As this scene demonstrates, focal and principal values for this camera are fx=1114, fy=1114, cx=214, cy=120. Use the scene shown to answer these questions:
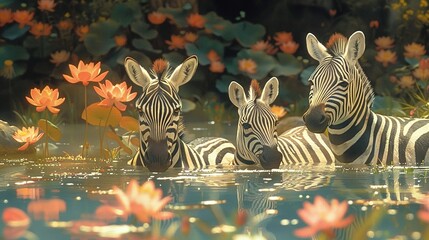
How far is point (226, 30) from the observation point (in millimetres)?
→ 15828

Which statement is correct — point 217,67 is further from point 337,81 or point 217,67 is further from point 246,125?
point 246,125

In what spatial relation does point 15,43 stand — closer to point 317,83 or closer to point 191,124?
point 191,124

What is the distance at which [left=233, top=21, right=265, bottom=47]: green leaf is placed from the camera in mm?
15672

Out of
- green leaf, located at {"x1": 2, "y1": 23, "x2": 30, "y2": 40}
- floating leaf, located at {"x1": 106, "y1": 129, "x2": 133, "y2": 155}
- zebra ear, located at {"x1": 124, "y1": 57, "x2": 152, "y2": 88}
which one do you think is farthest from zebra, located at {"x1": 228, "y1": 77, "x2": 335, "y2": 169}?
green leaf, located at {"x1": 2, "y1": 23, "x2": 30, "y2": 40}

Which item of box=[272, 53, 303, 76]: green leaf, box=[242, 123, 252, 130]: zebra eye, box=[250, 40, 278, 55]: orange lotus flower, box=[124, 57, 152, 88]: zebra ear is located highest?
box=[250, 40, 278, 55]: orange lotus flower

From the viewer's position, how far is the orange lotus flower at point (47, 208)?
6.45 meters

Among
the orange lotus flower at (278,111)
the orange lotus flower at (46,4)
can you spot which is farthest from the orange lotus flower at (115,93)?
the orange lotus flower at (46,4)

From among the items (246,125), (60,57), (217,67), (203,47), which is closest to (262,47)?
(217,67)

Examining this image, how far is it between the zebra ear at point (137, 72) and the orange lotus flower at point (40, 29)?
21.1 ft

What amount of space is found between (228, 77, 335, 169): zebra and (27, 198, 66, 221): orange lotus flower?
2.24 m

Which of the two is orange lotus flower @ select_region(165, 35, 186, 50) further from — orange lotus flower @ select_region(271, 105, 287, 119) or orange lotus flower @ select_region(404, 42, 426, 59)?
orange lotus flower @ select_region(271, 105, 287, 119)

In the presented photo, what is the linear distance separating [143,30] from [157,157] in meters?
7.44

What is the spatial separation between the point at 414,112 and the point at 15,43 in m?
6.71

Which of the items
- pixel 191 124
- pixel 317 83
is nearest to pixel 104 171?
pixel 317 83
